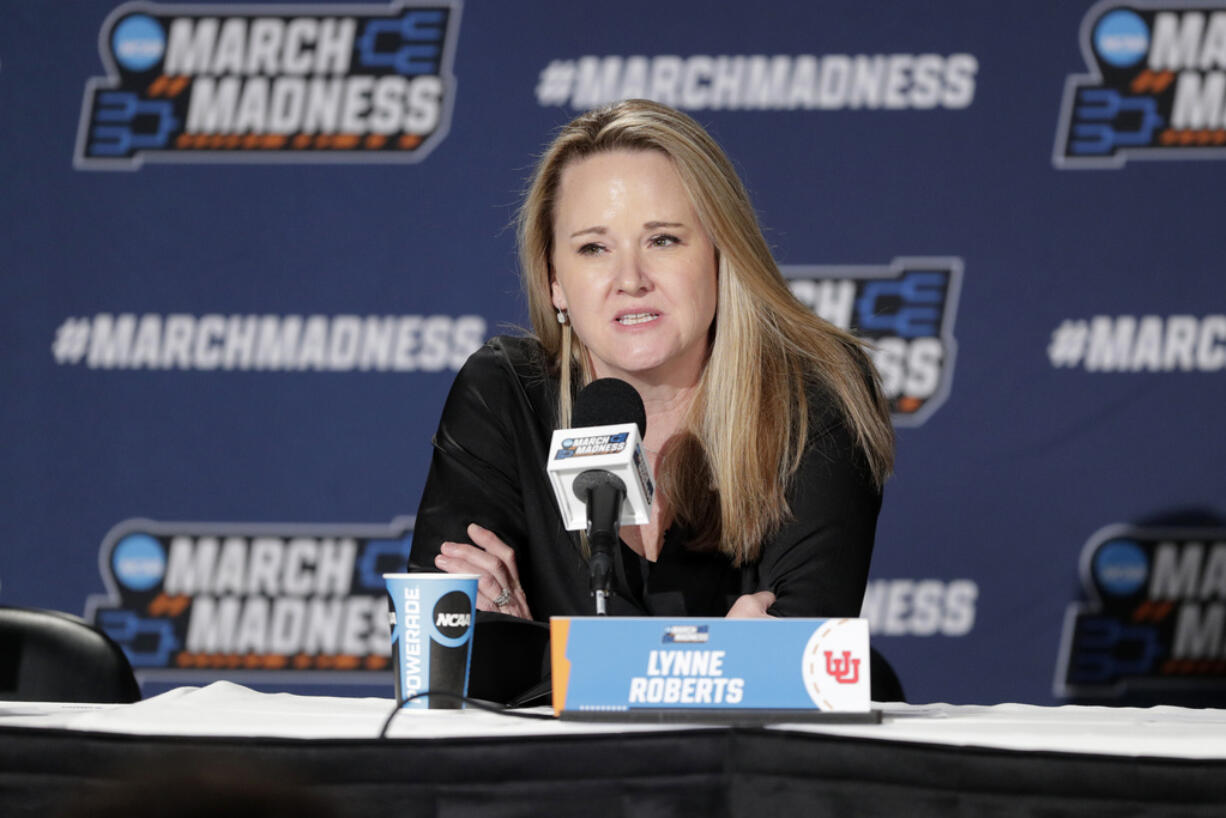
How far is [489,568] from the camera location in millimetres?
1743

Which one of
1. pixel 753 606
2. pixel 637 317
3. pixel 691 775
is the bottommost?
pixel 691 775

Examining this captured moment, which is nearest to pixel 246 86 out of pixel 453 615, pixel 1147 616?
pixel 453 615

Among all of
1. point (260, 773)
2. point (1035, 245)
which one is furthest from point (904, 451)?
point (260, 773)

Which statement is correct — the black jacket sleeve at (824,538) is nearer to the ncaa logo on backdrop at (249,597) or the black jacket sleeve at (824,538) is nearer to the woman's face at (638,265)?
the woman's face at (638,265)

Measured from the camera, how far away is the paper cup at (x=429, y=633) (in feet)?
4.38

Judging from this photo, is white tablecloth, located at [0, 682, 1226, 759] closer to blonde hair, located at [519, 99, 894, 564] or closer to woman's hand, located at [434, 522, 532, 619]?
woman's hand, located at [434, 522, 532, 619]

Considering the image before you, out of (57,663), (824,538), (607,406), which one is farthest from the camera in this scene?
(57,663)

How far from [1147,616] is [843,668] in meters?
2.31

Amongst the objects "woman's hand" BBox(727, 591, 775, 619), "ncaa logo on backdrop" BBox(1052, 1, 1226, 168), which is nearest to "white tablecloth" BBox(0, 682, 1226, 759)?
"woman's hand" BBox(727, 591, 775, 619)

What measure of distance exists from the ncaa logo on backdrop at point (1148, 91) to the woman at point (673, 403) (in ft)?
4.78

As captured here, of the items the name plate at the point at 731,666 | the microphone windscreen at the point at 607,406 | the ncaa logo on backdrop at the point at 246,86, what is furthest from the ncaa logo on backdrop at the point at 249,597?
the name plate at the point at 731,666

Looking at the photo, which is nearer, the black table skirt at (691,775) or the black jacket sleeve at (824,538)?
the black table skirt at (691,775)

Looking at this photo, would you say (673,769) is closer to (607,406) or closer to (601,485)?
(601,485)

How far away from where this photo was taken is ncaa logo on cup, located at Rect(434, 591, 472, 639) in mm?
1336
